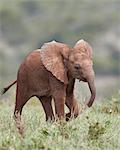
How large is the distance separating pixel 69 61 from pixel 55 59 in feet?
0.66

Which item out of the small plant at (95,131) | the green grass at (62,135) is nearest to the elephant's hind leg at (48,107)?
the green grass at (62,135)

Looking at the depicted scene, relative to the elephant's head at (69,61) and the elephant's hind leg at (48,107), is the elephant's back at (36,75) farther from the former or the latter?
the elephant's hind leg at (48,107)

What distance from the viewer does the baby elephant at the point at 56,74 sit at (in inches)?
309

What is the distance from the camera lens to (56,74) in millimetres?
7930

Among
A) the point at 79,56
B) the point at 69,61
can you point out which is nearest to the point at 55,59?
the point at 69,61

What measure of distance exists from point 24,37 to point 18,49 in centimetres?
364

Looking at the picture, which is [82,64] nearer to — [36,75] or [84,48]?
[84,48]

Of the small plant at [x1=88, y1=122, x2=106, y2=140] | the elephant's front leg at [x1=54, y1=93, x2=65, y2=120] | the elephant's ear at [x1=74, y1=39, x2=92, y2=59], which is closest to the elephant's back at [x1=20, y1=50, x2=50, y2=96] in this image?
the elephant's front leg at [x1=54, y1=93, x2=65, y2=120]

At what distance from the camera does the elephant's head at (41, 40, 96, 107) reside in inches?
305

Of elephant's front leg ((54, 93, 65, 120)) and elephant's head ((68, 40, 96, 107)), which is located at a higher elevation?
elephant's head ((68, 40, 96, 107))

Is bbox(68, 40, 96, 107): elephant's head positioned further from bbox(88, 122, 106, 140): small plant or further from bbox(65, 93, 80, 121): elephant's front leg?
bbox(88, 122, 106, 140): small plant

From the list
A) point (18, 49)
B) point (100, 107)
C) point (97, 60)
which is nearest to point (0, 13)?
point (18, 49)

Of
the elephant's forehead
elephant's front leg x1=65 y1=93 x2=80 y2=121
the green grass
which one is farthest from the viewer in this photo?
elephant's front leg x1=65 y1=93 x2=80 y2=121

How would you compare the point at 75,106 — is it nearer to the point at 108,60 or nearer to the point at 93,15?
the point at 108,60
